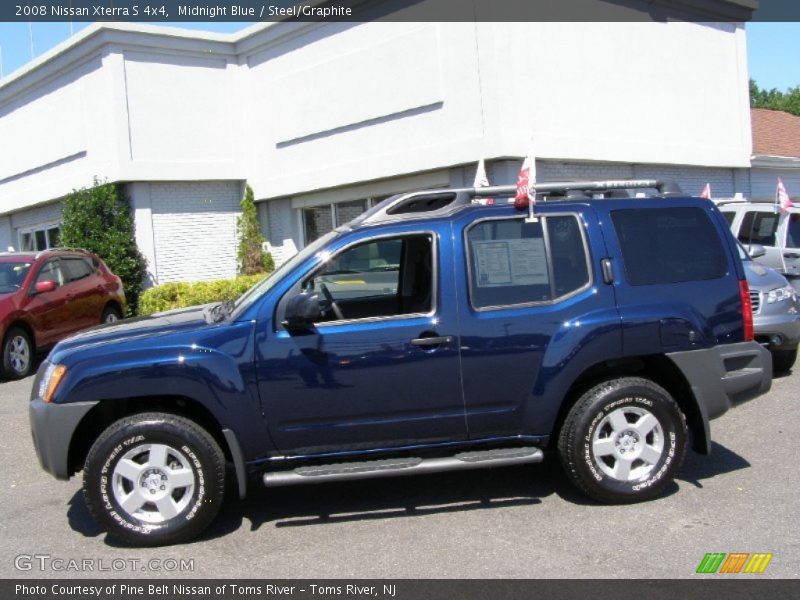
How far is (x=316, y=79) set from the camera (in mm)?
16391

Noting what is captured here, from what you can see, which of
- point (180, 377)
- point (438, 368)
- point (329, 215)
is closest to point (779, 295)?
point (438, 368)

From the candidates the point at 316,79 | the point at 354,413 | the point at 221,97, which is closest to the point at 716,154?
the point at 316,79

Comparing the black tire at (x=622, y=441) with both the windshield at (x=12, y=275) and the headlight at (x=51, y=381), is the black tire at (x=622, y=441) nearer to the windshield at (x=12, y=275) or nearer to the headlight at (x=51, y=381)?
the headlight at (x=51, y=381)

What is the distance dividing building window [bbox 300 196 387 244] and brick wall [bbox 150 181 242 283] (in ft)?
5.92

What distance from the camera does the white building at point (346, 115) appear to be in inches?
548

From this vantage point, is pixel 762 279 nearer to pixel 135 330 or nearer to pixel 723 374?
pixel 723 374

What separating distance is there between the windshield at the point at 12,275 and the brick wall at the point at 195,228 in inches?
204

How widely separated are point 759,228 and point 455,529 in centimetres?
817

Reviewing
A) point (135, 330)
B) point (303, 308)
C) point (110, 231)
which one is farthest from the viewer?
point (110, 231)

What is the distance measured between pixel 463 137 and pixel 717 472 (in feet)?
29.2

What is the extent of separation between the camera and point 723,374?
5.30 metres

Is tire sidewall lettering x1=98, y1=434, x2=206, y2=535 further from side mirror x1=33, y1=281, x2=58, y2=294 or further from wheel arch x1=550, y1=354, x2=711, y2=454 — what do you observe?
side mirror x1=33, y1=281, x2=58, y2=294

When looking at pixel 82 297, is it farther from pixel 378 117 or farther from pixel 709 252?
pixel 709 252

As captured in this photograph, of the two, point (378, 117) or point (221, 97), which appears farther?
point (221, 97)
